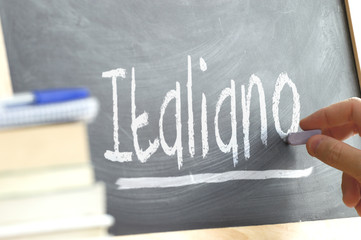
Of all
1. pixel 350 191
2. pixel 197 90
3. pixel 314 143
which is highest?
pixel 197 90

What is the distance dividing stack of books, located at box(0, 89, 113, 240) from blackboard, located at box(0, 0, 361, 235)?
0.33 meters

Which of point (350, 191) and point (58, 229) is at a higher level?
point (58, 229)

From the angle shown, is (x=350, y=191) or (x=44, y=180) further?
(x=350, y=191)

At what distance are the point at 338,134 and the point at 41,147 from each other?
69cm

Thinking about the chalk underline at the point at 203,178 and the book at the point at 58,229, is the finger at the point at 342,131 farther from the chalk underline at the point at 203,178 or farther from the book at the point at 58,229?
the book at the point at 58,229

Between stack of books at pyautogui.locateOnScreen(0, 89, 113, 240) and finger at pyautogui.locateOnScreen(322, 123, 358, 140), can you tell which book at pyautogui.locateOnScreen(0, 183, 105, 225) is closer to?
stack of books at pyautogui.locateOnScreen(0, 89, 113, 240)

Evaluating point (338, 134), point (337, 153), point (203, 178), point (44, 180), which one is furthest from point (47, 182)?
point (338, 134)

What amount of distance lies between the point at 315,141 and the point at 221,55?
0.23 meters

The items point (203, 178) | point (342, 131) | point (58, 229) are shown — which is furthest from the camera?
point (342, 131)

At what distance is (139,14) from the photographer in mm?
732

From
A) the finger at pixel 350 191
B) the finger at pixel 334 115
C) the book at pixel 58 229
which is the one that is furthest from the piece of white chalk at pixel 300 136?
the book at pixel 58 229

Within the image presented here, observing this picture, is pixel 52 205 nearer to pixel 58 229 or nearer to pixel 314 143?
pixel 58 229

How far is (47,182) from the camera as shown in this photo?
0.34 metres

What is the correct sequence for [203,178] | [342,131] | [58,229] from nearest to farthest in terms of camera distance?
1. [58,229]
2. [203,178]
3. [342,131]
